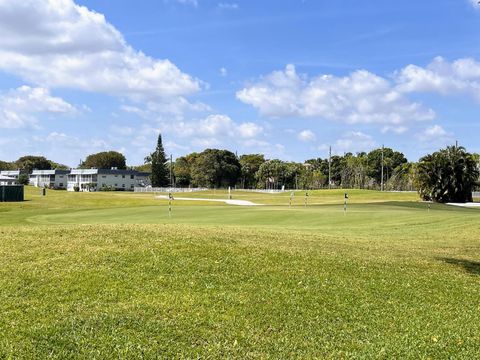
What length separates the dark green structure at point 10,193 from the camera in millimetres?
62588

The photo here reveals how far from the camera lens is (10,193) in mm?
63406

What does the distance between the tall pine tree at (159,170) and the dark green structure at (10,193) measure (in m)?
93.0

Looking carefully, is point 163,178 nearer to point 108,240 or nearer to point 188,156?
point 188,156

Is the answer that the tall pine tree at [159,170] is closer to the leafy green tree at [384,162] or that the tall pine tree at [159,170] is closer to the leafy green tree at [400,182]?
the leafy green tree at [384,162]

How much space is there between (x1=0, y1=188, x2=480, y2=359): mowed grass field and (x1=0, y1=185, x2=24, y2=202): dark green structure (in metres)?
52.2

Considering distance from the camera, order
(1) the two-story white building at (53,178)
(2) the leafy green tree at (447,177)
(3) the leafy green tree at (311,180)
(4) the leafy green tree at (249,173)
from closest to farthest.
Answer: (2) the leafy green tree at (447,177), (3) the leafy green tree at (311,180), (4) the leafy green tree at (249,173), (1) the two-story white building at (53,178)

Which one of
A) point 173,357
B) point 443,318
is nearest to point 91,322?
point 173,357

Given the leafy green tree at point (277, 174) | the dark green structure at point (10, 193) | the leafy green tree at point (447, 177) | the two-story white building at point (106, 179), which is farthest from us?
the two-story white building at point (106, 179)

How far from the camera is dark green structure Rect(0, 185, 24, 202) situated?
62.6 meters

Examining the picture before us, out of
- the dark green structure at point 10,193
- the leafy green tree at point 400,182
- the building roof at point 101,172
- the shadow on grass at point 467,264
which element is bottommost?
the shadow on grass at point 467,264

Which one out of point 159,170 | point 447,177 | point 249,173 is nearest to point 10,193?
point 447,177

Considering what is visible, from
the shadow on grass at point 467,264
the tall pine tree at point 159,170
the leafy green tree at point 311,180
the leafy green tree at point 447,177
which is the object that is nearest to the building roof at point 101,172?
the tall pine tree at point 159,170

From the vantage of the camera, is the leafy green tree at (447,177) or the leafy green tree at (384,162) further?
the leafy green tree at (384,162)

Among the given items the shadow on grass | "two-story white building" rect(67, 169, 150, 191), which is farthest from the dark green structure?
"two-story white building" rect(67, 169, 150, 191)
